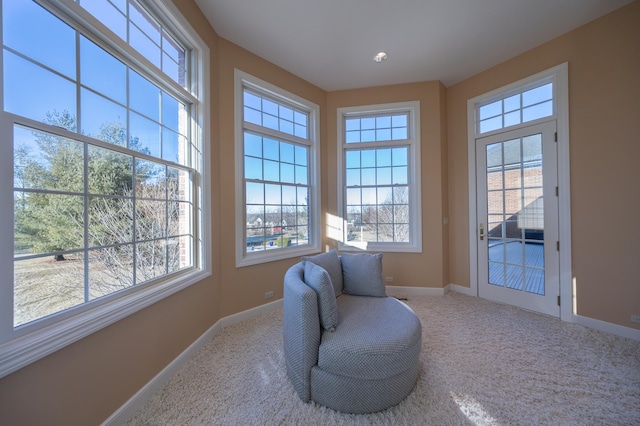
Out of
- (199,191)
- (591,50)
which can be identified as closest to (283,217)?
(199,191)

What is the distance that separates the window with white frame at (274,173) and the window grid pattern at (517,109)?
92.8 inches

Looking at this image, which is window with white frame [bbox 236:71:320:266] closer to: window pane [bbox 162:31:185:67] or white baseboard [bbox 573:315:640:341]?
window pane [bbox 162:31:185:67]

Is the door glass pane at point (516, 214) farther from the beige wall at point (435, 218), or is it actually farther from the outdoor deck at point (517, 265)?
the beige wall at point (435, 218)

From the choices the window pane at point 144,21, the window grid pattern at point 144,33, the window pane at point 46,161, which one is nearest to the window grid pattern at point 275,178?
the window grid pattern at point 144,33

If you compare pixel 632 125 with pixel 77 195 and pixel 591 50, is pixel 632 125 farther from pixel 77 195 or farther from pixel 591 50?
pixel 77 195

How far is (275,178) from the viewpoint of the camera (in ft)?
10.2

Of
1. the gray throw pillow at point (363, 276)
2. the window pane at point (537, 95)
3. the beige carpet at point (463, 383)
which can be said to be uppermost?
the window pane at point (537, 95)

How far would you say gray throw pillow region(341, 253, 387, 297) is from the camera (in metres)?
2.22

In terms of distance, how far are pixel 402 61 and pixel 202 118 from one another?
8.14 ft

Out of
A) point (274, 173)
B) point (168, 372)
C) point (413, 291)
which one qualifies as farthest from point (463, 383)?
point (274, 173)

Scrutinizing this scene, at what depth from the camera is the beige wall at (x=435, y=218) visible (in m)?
1.24

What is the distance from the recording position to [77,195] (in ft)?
4.16

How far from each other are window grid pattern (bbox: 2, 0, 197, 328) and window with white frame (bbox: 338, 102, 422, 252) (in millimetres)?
2470

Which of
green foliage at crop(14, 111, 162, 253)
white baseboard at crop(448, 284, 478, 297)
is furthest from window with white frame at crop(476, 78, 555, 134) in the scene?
green foliage at crop(14, 111, 162, 253)
